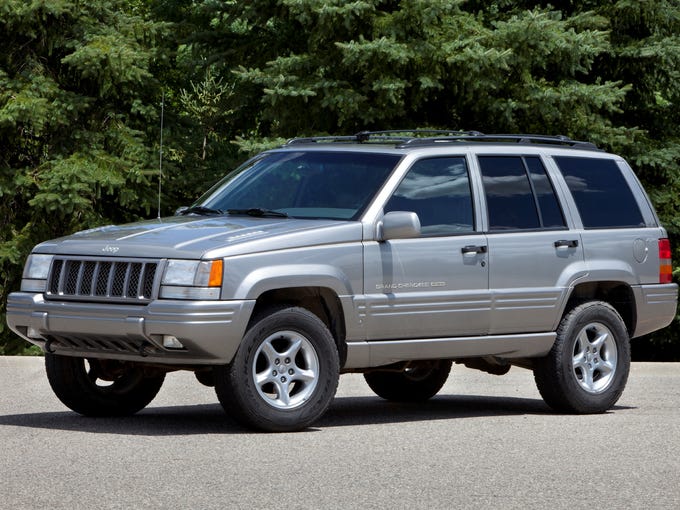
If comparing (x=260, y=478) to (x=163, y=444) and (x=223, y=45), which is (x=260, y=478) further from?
(x=223, y=45)

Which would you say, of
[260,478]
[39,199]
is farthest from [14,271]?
[260,478]

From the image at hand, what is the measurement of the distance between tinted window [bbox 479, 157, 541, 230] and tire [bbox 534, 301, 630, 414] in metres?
0.81

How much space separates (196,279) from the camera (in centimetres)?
902

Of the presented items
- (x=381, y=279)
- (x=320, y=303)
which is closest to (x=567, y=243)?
(x=381, y=279)

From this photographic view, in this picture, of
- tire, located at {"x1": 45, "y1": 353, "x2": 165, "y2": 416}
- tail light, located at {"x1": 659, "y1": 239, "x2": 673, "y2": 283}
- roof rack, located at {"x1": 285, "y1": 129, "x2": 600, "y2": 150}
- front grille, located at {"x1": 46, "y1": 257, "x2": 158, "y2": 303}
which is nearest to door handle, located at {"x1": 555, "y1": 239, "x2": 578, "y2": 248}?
roof rack, located at {"x1": 285, "y1": 129, "x2": 600, "y2": 150}

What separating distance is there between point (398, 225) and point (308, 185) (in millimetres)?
892

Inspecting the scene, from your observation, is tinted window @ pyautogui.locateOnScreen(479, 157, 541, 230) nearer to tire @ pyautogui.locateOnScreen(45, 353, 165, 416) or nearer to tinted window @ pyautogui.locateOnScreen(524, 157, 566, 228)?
tinted window @ pyautogui.locateOnScreen(524, 157, 566, 228)

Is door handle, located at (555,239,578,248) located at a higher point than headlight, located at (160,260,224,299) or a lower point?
higher

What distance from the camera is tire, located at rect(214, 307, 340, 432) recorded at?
9211 millimetres

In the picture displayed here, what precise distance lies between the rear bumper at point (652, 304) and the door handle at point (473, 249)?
67.9 inches

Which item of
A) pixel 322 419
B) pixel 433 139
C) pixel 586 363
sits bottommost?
pixel 322 419

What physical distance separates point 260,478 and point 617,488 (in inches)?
69.4

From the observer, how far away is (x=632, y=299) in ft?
38.2

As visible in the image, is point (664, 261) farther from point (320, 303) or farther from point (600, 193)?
point (320, 303)
